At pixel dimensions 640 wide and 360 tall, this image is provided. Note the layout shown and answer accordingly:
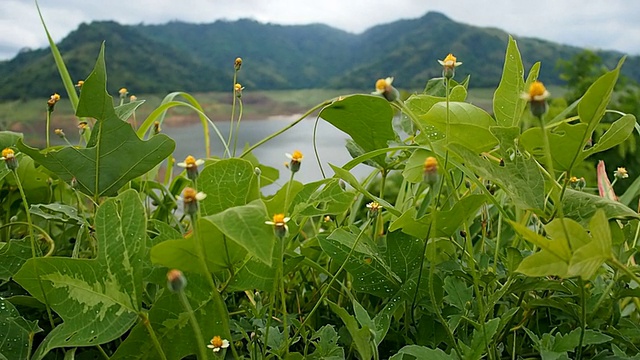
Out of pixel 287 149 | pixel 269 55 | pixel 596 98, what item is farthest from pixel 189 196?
pixel 269 55

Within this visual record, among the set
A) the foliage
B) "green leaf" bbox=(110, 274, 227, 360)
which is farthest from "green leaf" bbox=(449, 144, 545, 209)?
"green leaf" bbox=(110, 274, 227, 360)

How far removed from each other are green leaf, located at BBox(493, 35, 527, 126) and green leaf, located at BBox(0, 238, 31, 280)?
215mm

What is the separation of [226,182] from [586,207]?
0.43 ft

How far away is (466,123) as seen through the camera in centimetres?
Answer: 19

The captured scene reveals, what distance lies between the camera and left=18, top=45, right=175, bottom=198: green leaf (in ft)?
0.68

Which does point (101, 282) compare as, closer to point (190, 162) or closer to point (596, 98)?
point (190, 162)

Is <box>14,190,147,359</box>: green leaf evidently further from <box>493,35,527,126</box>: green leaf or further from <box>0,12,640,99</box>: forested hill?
<box>0,12,640,99</box>: forested hill

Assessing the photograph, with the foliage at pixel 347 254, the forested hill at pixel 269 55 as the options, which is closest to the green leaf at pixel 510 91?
the foliage at pixel 347 254

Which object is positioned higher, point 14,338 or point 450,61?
point 450,61

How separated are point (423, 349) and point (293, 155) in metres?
0.08

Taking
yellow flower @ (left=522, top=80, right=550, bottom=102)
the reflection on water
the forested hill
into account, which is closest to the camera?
yellow flower @ (left=522, top=80, right=550, bottom=102)

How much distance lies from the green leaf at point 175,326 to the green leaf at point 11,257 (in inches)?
3.1

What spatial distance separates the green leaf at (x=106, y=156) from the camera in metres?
0.21

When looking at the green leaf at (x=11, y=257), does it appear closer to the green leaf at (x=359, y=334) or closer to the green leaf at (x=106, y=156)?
the green leaf at (x=106, y=156)
